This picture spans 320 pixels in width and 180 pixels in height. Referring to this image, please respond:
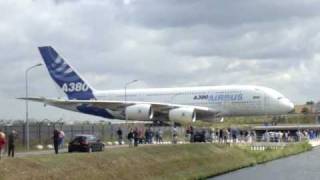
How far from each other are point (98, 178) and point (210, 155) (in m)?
24.2

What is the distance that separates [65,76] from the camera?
11525cm

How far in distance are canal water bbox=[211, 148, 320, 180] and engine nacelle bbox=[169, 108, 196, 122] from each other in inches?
911

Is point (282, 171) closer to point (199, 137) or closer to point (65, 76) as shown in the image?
point (199, 137)

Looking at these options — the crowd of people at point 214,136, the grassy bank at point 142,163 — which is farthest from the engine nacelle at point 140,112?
the grassy bank at point 142,163

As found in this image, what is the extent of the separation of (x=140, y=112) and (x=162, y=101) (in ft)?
35.0

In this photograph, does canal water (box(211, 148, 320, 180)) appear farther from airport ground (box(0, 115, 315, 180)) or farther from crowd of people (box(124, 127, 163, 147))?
crowd of people (box(124, 127, 163, 147))

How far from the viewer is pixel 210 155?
65.9 metres

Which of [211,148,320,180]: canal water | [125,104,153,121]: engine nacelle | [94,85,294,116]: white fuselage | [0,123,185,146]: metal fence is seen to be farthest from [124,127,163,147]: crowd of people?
[211,148,320,180]: canal water

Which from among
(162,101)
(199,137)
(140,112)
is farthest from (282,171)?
(162,101)

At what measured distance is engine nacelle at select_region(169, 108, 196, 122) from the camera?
95125 millimetres

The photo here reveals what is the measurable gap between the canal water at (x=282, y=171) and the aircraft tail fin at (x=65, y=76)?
47.8 meters

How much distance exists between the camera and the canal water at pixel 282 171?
54.3 metres

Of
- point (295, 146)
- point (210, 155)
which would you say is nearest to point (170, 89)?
point (295, 146)

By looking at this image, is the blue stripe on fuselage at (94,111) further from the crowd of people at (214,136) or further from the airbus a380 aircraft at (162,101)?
the crowd of people at (214,136)
